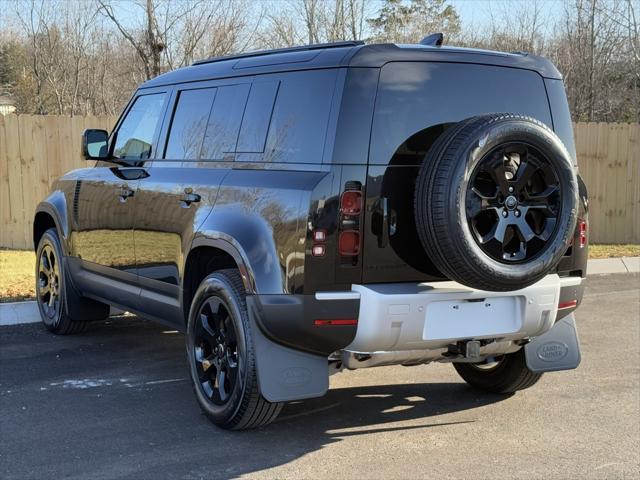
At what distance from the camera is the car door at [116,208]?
18.9 feet

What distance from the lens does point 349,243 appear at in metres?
4.04

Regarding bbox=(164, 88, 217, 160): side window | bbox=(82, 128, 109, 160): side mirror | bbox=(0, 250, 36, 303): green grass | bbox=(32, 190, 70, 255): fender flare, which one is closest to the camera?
bbox=(164, 88, 217, 160): side window

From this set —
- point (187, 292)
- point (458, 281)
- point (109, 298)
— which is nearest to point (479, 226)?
point (458, 281)

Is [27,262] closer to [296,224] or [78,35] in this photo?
[296,224]

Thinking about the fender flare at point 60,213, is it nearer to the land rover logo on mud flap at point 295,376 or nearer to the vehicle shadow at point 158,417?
the vehicle shadow at point 158,417

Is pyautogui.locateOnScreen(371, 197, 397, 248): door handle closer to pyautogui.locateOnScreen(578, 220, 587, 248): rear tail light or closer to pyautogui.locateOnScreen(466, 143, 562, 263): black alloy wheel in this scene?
pyautogui.locateOnScreen(466, 143, 562, 263): black alloy wheel

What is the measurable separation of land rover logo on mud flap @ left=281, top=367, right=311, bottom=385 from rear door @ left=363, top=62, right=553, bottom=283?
1.98 ft

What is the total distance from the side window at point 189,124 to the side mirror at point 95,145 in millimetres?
1009

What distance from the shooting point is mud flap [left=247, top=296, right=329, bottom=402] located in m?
4.17

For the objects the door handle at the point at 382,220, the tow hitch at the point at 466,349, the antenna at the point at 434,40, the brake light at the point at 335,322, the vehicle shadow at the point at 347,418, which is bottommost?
the vehicle shadow at the point at 347,418

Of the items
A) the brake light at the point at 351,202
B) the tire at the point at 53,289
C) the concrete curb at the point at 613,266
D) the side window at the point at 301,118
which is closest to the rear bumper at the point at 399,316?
the brake light at the point at 351,202

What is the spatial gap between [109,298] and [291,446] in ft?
7.87

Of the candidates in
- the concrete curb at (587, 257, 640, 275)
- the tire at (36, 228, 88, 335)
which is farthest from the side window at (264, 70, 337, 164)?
the concrete curb at (587, 257, 640, 275)

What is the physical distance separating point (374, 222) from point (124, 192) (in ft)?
7.81
